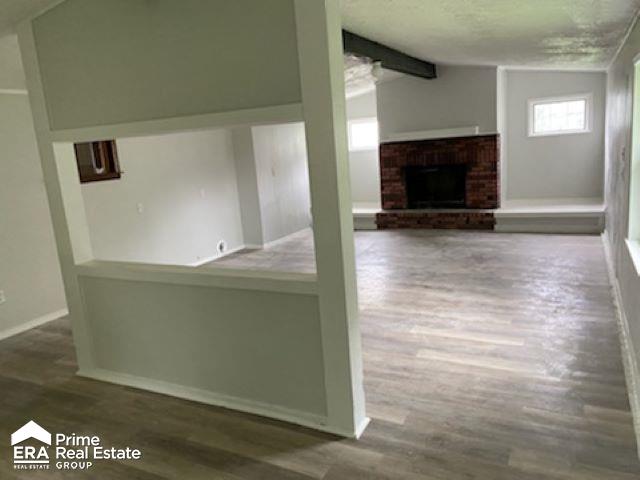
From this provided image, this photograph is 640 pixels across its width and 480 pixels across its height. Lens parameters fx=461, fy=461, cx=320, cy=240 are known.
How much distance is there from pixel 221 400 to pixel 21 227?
9.72 feet

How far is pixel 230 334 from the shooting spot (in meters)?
2.71

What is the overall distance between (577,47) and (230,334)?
4332 mm

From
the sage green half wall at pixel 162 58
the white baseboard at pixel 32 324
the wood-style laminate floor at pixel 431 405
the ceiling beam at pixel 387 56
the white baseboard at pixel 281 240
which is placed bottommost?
the wood-style laminate floor at pixel 431 405

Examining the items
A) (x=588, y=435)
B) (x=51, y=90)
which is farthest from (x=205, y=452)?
(x=51, y=90)

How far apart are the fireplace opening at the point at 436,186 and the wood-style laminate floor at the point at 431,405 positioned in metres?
3.56

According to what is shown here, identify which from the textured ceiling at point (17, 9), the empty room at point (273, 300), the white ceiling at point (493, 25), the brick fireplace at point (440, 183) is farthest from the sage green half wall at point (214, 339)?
the brick fireplace at point (440, 183)

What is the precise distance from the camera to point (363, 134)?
9.30m

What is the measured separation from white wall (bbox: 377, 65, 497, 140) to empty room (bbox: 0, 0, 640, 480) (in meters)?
1.96

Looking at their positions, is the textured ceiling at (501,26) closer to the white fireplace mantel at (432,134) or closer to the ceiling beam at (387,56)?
the ceiling beam at (387,56)

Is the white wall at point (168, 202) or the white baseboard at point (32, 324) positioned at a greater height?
the white wall at point (168, 202)

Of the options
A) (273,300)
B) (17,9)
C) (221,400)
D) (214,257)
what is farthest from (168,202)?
(273,300)

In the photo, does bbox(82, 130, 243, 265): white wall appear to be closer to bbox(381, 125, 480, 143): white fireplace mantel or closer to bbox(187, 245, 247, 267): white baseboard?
bbox(187, 245, 247, 267): white baseboard

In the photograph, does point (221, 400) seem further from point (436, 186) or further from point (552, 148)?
point (552, 148)

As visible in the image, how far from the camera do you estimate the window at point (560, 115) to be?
7211mm
